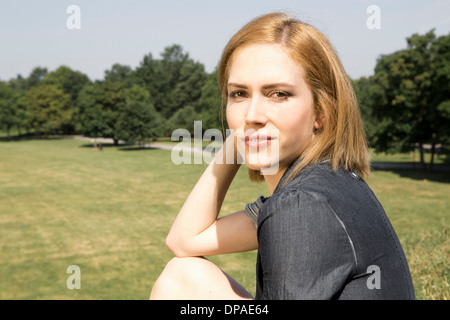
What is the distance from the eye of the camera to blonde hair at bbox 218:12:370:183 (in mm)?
1938

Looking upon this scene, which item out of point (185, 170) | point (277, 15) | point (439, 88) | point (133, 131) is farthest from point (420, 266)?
point (133, 131)

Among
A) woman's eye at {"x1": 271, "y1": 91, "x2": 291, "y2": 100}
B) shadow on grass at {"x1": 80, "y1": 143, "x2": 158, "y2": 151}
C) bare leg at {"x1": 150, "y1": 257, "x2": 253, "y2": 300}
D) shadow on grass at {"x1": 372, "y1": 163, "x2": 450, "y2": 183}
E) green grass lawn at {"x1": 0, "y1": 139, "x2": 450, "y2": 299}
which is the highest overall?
woman's eye at {"x1": 271, "y1": 91, "x2": 291, "y2": 100}

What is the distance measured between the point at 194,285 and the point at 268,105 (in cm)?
104

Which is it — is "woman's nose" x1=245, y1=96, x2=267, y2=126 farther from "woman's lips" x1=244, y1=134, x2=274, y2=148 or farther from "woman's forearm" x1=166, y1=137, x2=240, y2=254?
→ "woman's forearm" x1=166, y1=137, x2=240, y2=254

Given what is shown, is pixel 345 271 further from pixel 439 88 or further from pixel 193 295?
pixel 439 88

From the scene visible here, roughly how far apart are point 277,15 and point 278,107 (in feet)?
2.00

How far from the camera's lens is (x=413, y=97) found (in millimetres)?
33375

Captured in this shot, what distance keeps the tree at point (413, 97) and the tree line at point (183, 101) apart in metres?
0.08

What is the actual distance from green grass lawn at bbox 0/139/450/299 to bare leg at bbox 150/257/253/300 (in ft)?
12.5

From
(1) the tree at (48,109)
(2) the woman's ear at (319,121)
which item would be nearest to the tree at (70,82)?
(1) the tree at (48,109)

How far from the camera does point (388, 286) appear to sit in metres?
1.68

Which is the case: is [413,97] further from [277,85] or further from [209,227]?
[277,85]

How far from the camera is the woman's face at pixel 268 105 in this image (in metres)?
1.87

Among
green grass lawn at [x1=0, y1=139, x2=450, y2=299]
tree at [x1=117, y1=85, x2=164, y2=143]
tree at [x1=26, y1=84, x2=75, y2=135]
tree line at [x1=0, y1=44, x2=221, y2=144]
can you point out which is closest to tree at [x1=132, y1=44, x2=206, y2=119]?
tree line at [x1=0, y1=44, x2=221, y2=144]
